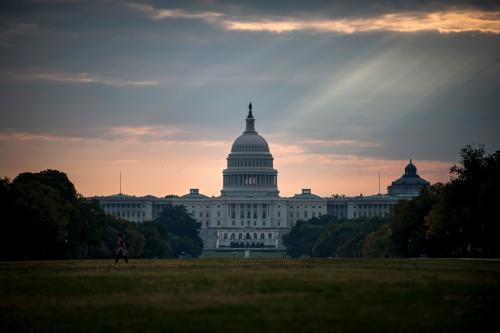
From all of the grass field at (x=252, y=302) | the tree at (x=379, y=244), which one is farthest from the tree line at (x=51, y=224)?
the grass field at (x=252, y=302)

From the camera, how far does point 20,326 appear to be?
32375 mm

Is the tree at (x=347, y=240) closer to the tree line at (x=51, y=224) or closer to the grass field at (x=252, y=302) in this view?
the tree line at (x=51, y=224)

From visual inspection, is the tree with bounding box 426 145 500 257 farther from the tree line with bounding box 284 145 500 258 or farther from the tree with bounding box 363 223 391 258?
the tree with bounding box 363 223 391 258

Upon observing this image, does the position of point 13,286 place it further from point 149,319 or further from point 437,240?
point 437,240

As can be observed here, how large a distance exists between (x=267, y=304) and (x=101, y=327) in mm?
5170

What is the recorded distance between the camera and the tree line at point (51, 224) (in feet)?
317

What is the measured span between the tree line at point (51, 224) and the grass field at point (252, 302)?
150 ft

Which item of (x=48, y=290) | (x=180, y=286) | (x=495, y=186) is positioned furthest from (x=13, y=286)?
(x=495, y=186)

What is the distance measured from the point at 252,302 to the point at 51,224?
218 feet

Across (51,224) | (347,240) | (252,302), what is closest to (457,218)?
(51,224)

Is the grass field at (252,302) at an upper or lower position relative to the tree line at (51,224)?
lower

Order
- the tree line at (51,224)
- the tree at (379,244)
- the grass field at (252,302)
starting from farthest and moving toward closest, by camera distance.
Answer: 1. the tree at (379,244)
2. the tree line at (51,224)
3. the grass field at (252,302)

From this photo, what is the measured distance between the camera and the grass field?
1233 inches

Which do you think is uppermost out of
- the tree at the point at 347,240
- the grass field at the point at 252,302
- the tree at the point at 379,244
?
the tree at the point at 347,240
